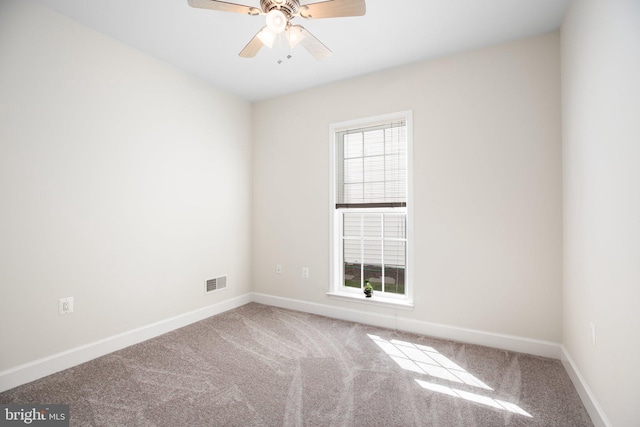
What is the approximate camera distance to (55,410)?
1.82m

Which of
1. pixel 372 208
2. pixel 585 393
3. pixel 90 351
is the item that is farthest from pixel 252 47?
pixel 585 393

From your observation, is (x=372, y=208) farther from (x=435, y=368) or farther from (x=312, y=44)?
(x=312, y=44)

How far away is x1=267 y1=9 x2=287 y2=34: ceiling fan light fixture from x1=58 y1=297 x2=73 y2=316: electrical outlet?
8.22ft

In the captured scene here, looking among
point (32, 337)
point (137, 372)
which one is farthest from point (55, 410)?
point (32, 337)

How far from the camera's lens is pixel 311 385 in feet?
6.86

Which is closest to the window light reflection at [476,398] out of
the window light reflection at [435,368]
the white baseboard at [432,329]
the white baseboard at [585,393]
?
the window light reflection at [435,368]

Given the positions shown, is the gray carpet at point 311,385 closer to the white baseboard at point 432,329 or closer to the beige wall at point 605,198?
the white baseboard at point 432,329

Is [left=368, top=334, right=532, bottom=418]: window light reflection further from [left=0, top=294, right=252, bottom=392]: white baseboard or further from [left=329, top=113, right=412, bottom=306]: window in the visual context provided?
[left=0, top=294, right=252, bottom=392]: white baseboard

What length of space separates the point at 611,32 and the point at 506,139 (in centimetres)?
115

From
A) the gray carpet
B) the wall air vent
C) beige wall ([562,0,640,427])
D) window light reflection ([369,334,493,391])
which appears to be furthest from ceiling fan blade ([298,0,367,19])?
the wall air vent

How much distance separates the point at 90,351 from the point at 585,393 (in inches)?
140

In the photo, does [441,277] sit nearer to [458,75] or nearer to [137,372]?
[458,75]

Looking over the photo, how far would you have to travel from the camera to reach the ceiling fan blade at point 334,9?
174cm

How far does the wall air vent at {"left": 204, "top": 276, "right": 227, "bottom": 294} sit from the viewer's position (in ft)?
11.5
